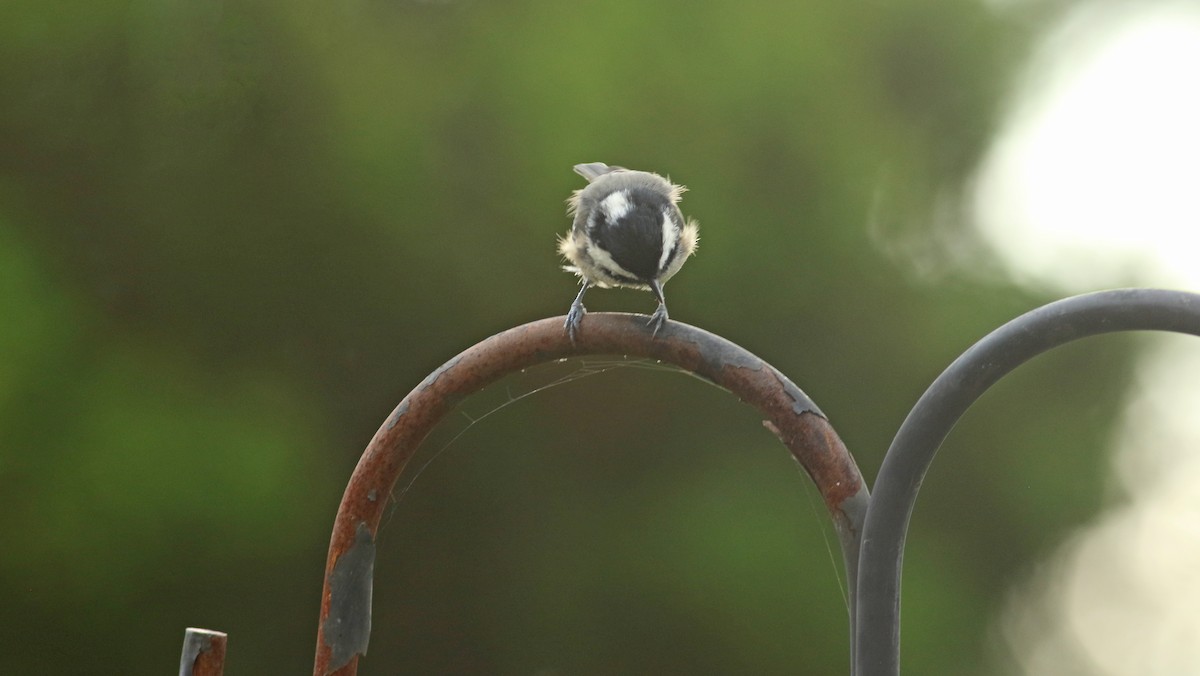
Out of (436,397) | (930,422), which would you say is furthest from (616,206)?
(930,422)

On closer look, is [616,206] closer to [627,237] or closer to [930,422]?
[627,237]

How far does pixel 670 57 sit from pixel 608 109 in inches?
8.5

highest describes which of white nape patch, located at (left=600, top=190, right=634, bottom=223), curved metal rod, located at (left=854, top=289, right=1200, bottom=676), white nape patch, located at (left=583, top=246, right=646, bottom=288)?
white nape patch, located at (left=600, top=190, right=634, bottom=223)

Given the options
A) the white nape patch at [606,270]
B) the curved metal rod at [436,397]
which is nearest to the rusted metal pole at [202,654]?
the curved metal rod at [436,397]

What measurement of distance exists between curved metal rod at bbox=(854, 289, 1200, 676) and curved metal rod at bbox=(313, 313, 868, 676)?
165 mm

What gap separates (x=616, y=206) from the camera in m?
1.70

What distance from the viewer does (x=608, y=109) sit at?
2.61 m

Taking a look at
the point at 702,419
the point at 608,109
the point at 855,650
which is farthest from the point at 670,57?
the point at 855,650

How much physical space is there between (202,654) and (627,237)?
847 millimetres

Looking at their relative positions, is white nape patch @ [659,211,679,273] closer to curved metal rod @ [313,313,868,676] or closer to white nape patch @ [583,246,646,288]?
white nape patch @ [583,246,646,288]

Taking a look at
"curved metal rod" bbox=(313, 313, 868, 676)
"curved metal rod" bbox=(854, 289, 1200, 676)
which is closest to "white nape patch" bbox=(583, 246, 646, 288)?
"curved metal rod" bbox=(313, 313, 868, 676)

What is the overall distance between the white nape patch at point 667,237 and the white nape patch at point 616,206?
0.06 meters

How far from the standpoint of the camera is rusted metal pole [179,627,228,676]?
102 cm

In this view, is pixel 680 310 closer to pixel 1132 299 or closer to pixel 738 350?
pixel 738 350
